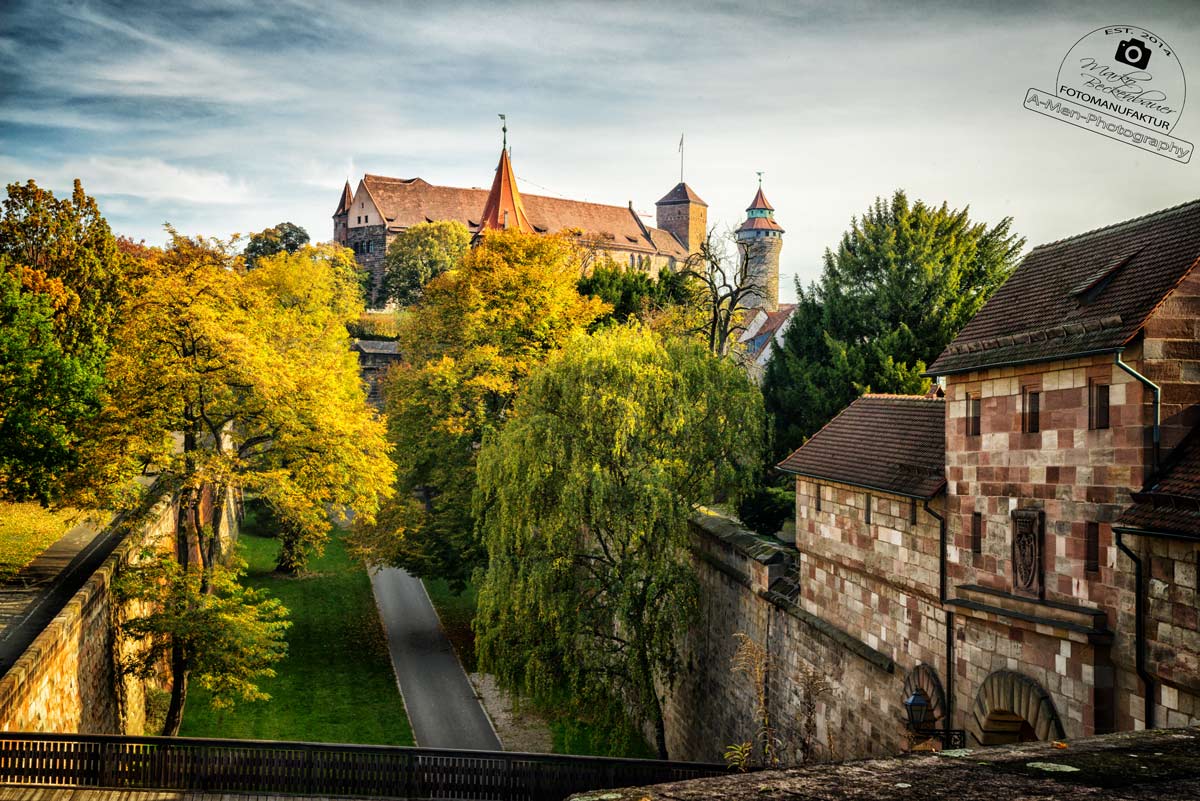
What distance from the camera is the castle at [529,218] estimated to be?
98812mm

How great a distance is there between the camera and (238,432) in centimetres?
2547

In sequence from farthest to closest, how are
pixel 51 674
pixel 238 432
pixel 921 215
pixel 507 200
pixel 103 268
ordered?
pixel 507 200, pixel 103 268, pixel 921 215, pixel 238 432, pixel 51 674

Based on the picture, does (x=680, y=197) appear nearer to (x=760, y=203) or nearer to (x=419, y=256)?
(x=760, y=203)

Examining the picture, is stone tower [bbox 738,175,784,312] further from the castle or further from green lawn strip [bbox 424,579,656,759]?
green lawn strip [bbox 424,579,656,759]

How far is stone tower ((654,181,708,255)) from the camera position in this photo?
131875mm

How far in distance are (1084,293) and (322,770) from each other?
11.6 m

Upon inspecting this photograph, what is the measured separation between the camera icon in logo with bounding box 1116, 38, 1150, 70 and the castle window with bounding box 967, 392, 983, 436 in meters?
5.24

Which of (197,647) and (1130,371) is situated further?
(197,647)

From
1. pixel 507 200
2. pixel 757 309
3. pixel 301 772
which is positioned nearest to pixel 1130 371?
pixel 301 772

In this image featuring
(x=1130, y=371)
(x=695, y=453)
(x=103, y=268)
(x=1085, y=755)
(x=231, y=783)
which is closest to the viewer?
(x=1085, y=755)

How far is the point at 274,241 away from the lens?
86.9m

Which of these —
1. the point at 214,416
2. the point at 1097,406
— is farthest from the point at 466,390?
the point at 1097,406

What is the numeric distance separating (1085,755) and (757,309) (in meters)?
76.4

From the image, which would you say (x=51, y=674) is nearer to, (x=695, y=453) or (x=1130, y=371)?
(x=695, y=453)
